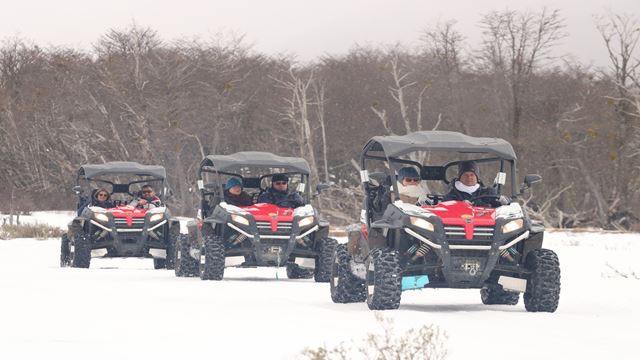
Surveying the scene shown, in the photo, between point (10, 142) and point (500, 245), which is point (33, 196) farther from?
point (500, 245)

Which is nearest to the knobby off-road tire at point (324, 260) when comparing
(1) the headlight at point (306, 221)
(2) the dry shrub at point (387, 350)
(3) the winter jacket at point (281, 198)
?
(1) the headlight at point (306, 221)

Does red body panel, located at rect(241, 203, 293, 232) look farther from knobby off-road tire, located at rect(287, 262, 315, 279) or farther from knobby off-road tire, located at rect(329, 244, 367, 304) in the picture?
knobby off-road tire, located at rect(329, 244, 367, 304)

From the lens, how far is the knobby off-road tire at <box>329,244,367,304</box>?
1609 cm

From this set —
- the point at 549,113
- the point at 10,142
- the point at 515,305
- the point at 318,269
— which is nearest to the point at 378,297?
the point at 515,305

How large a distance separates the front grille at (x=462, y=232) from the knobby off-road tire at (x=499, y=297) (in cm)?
206

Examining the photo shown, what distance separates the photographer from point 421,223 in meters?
14.3

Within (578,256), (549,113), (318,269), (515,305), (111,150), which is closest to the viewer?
(515,305)

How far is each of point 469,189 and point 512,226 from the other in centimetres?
99

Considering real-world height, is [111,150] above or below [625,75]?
below

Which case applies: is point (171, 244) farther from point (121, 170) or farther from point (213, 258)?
point (213, 258)

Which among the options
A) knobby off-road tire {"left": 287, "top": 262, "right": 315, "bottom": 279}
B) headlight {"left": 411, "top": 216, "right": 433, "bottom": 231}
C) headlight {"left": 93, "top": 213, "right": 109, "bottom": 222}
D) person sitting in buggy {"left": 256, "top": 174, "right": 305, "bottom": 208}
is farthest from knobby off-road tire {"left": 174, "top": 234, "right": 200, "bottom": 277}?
headlight {"left": 411, "top": 216, "right": 433, "bottom": 231}

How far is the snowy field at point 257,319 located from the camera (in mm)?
10672

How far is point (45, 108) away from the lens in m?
67.9

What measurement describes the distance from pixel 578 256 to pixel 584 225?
1553 centimetres
